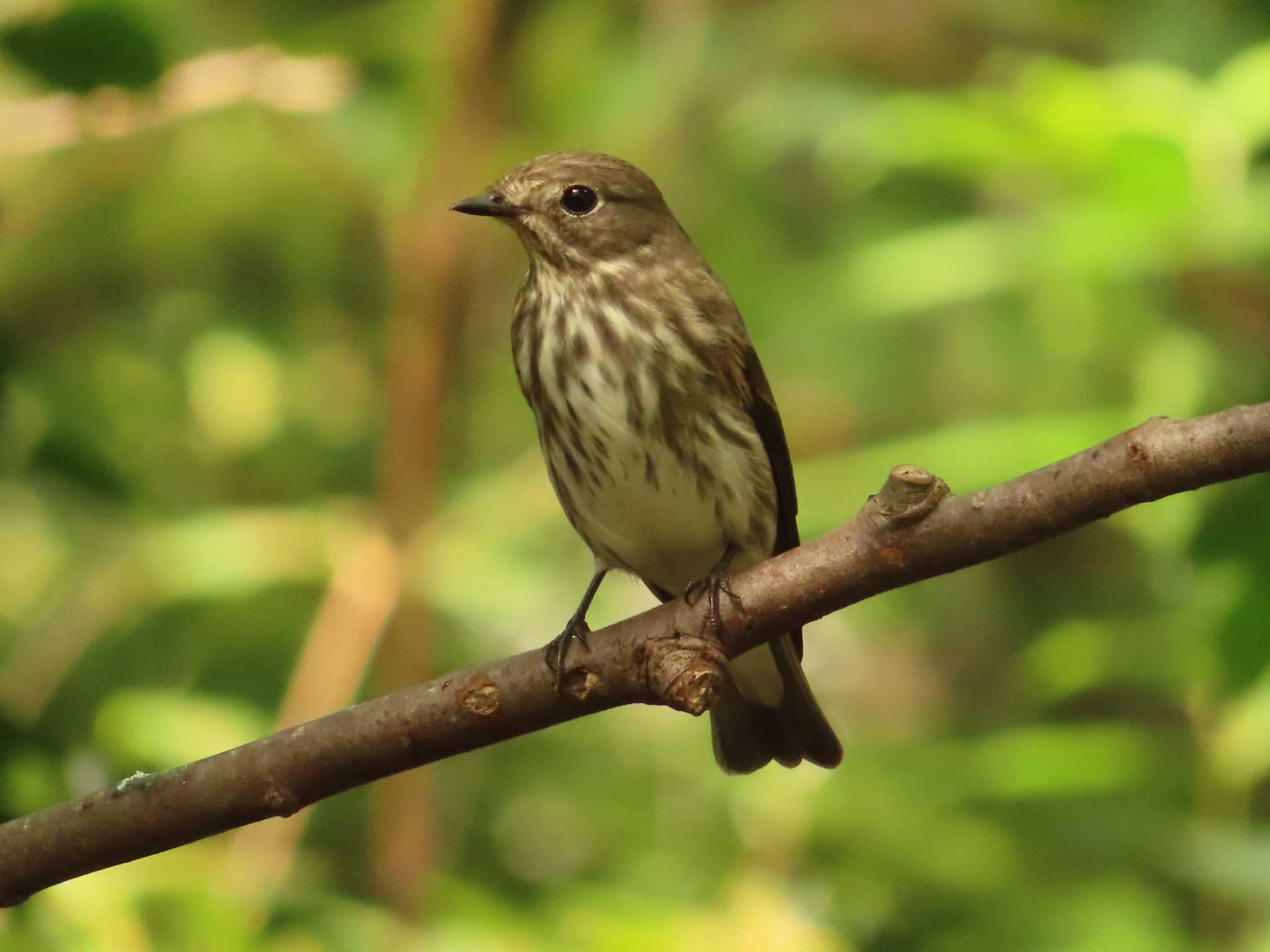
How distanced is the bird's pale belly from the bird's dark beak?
1.51 feet

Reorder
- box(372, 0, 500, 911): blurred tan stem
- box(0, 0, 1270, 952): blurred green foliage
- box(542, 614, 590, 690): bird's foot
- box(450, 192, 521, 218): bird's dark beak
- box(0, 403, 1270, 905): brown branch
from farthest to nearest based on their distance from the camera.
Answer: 1. box(372, 0, 500, 911): blurred tan stem
2. box(450, 192, 521, 218): bird's dark beak
3. box(0, 0, 1270, 952): blurred green foliage
4. box(542, 614, 590, 690): bird's foot
5. box(0, 403, 1270, 905): brown branch

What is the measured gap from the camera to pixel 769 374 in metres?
4.79

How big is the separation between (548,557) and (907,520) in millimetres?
2917

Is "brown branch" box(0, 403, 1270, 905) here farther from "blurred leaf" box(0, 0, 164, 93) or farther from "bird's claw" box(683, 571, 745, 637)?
"blurred leaf" box(0, 0, 164, 93)

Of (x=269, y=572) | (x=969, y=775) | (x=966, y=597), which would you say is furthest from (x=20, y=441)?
(x=966, y=597)

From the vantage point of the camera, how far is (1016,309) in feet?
14.7

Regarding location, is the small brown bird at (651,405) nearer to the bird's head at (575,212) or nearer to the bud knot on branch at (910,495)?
the bird's head at (575,212)

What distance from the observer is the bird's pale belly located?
3209mm

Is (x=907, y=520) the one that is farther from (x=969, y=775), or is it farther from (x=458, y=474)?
(x=458, y=474)

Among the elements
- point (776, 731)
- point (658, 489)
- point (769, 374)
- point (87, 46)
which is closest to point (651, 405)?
point (658, 489)

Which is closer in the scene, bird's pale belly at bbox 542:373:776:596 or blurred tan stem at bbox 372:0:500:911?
bird's pale belly at bbox 542:373:776:596

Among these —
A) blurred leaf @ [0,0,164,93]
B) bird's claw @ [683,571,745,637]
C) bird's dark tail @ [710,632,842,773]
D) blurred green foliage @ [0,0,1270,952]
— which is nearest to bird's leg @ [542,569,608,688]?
bird's claw @ [683,571,745,637]

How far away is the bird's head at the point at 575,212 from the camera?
347 centimetres

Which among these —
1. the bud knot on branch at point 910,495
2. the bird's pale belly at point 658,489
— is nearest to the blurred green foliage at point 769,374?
the bird's pale belly at point 658,489
